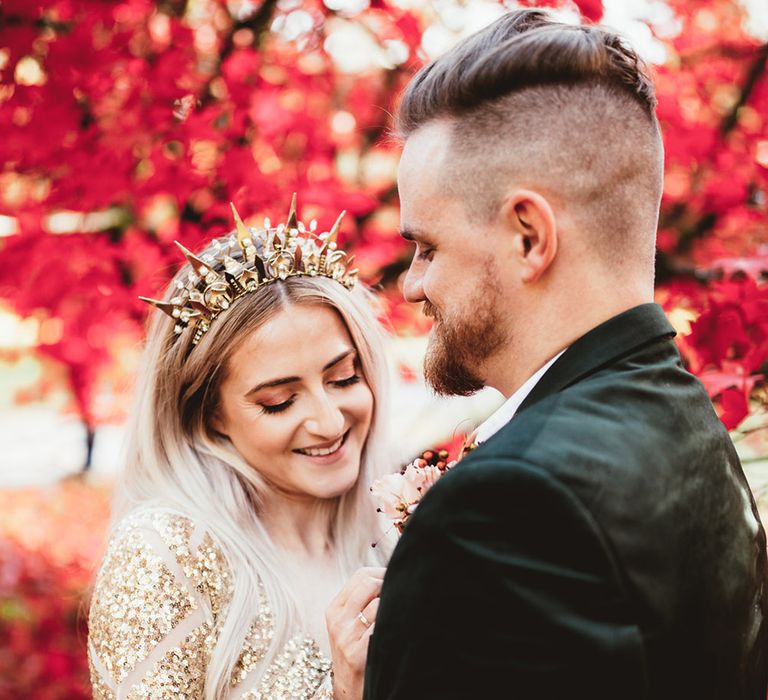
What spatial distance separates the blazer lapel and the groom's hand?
2.62 ft

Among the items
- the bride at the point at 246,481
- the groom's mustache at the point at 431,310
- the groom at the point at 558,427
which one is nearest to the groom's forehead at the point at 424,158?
the groom at the point at 558,427

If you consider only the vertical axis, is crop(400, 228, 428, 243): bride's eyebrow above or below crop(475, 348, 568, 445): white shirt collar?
above


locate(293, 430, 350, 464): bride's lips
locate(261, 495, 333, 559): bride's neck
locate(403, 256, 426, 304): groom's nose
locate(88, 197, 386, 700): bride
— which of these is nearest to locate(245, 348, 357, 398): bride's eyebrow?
locate(88, 197, 386, 700): bride

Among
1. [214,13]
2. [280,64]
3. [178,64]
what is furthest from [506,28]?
[214,13]

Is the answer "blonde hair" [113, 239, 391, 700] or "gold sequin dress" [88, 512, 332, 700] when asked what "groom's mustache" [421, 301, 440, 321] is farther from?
"gold sequin dress" [88, 512, 332, 700]

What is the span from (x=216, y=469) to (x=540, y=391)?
4.84ft

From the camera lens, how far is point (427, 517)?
1516 millimetres

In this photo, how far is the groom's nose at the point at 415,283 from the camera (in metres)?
1.97

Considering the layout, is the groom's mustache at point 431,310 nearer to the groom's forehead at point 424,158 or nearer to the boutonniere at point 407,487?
the groom's forehead at point 424,158

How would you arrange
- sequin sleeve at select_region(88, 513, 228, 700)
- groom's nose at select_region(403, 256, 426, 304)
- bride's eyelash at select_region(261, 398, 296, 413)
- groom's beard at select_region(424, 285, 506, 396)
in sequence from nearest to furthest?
groom's beard at select_region(424, 285, 506, 396) → groom's nose at select_region(403, 256, 426, 304) → sequin sleeve at select_region(88, 513, 228, 700) → bride's eyelash at select_region(261, 398, 296, 413)

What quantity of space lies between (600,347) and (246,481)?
5.17 ft

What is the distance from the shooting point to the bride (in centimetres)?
250

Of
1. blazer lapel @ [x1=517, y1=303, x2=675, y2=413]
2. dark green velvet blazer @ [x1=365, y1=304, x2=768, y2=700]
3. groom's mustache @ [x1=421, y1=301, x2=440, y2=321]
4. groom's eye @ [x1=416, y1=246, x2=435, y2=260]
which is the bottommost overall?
dark green velvet blazer @ [x1=365, y1=304, x2=768, y2=700]

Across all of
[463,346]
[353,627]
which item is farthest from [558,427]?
[353,627]
